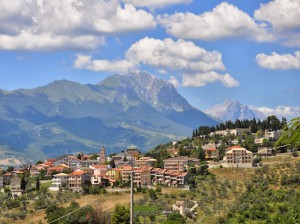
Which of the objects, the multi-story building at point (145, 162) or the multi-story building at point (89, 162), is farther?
the multi-story building at point (89, 162)

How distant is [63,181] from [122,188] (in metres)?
14.0

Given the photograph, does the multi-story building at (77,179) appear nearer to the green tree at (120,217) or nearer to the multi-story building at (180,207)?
the multi-story building at (180,207)

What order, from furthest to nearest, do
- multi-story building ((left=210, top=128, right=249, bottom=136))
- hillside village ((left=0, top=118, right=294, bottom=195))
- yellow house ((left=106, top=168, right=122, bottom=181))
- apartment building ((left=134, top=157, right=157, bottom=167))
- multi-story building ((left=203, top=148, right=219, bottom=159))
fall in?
1. multi-story building ((left=210, top=128, right=249, bottom=136))
2. apartment building ((left=134, top=157, right=157, bottom=167))
3. multi-story building ((left=203, top=148, right=219, bottom=159))
4. yellow house ((left=106, top=168, right=122, bottom=181))
5. hillside village ((left=0, top=118, right=294, bottom=195))

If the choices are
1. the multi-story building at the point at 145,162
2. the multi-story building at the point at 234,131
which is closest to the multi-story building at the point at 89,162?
the multi-story building at the point at 145,162

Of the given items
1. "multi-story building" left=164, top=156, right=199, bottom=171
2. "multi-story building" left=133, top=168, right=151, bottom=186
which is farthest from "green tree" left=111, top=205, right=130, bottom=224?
"multi-story building" left=164, top=156, right=199, bottom=171

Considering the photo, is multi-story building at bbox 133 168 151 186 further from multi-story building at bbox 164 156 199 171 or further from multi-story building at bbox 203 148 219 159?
multi-story building at bbox 203 148 219 159

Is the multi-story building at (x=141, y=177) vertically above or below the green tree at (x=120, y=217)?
above

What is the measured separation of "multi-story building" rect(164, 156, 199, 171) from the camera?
4050 inches

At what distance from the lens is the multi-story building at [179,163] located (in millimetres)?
102875

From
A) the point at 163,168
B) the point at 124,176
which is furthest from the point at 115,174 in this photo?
the point at 163,168

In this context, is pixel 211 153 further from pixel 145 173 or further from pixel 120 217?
pixel 120 217

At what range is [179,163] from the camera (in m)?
104

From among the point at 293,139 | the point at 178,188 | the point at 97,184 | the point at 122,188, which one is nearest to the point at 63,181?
the point at 97,184

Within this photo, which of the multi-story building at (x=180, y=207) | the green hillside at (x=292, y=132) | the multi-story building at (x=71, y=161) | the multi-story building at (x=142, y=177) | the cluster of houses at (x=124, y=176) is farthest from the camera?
the multi-story building at (x=71, y=161)
